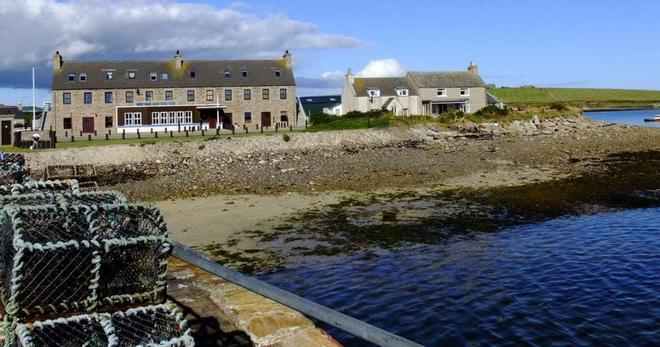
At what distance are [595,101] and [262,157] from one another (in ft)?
544

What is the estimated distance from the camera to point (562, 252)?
15391 millimetres

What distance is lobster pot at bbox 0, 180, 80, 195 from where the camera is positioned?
5.80 m

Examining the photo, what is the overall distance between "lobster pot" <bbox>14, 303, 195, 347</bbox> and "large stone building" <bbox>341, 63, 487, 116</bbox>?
67433mm

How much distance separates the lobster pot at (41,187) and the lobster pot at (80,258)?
1.36 metres

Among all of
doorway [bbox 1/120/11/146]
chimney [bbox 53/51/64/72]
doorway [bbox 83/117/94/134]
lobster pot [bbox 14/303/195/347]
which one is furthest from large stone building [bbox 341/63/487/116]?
lobster pot [bbox 14/303/195/347]

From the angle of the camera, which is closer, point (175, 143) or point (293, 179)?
point (293, 179)

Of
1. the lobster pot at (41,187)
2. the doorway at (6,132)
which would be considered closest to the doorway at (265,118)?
the doorway at (6,132)

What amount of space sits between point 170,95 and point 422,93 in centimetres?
3093

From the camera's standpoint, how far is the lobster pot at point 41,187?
19.0 ft

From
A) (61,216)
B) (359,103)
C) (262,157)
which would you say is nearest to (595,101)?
(359,103)

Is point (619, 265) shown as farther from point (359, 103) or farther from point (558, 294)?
point (359, 103)

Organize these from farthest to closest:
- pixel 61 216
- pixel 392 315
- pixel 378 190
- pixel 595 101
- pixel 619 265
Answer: pixel 595 101 < pixel 378 190 < pixel 619 265 < pixel 392 315 < pixel 61 216

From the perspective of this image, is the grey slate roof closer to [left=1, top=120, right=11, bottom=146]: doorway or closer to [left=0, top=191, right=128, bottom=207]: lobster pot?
[left=1, top=120, right=11, bottom=146]: doorway

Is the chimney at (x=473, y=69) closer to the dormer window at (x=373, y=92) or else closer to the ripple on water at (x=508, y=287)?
the dormer window at (x=373, y=92)
